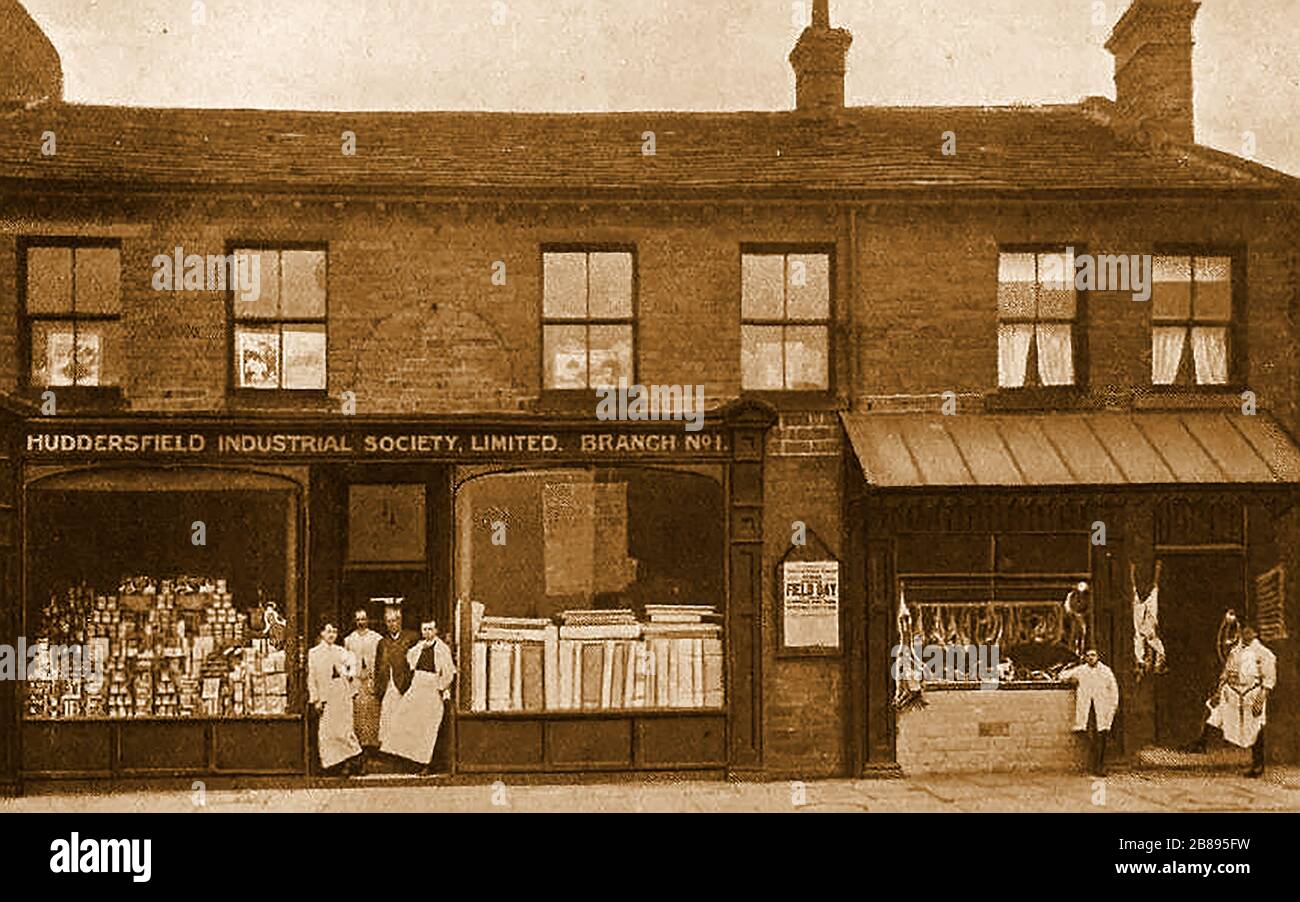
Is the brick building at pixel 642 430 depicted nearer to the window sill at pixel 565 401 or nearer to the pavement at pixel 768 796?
the window sill at pixel 565 401

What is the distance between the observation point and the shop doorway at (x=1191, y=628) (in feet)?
44.4

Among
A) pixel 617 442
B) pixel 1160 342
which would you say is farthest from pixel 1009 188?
pixel 617 442

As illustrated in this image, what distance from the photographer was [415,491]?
1312 cm

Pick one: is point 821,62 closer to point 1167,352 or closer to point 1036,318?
point 1036,318

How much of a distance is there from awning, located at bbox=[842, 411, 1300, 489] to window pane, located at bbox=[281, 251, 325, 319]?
5.25 metres

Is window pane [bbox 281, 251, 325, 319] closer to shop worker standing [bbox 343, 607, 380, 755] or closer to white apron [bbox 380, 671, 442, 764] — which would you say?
shop worker standing [bbox 343, 607, 380, 755]

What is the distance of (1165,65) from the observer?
14.6m

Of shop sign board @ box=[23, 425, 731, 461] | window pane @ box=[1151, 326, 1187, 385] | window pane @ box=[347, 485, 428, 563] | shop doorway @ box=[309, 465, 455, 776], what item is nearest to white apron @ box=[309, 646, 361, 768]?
shop doorway @ box=[309, 465, 455, 776]

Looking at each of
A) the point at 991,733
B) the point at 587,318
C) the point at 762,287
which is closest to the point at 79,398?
the point at 587,318

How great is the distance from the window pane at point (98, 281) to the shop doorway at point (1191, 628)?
10.5 metres

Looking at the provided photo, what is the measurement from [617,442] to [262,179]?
4204 mm

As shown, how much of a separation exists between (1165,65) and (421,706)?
1013 centimetres

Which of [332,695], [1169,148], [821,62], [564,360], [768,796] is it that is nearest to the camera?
[768,796]
